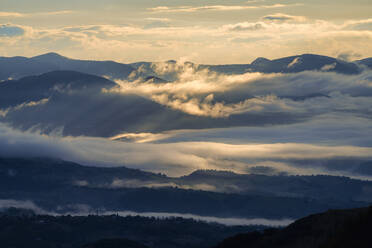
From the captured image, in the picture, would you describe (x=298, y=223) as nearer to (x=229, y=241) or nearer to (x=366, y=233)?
(x=229, y=241)

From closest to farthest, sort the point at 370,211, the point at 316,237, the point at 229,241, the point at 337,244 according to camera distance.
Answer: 1. the point at 337,244
2. the point at 370,211
3. the point at 316,237
4. the point at 229,241

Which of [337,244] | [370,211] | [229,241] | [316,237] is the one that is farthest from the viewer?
[229,241]

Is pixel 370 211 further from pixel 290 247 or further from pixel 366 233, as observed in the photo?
pixel 290 247

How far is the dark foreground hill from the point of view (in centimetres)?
11356

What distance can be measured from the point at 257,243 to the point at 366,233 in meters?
31.0

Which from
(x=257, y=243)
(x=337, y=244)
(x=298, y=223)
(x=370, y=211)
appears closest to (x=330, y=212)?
(x=298, y=223)

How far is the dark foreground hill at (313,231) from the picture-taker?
114m

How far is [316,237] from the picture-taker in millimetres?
130500

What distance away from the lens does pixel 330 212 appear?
143 metres

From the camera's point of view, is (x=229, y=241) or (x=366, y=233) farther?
(x=229, y=241)

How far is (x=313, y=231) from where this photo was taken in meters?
137

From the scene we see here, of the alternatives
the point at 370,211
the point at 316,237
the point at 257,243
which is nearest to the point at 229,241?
the point at 257,243

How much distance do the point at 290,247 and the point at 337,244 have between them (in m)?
26.9

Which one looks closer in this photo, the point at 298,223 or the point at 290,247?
the point at 290,247
